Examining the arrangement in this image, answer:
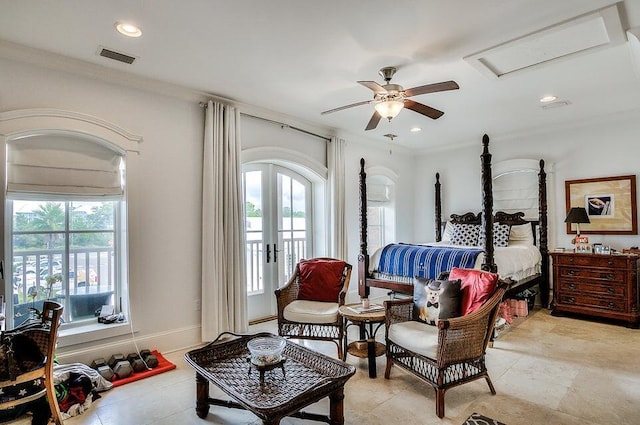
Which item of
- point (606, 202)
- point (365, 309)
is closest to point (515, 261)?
point (606, 202)

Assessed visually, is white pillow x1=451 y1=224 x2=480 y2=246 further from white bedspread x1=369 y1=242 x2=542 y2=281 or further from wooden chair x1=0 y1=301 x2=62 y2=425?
wooden chair x1=0 y1=301 x2=62 y2=425

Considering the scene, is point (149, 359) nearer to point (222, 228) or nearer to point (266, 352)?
point (222, 228)

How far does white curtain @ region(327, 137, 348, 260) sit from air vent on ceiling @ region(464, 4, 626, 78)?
2463 millimetres

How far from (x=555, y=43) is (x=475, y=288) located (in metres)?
2.06

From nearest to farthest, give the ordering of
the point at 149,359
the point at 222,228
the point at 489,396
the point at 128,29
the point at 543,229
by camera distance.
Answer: the point at 128,29, the point at 489,396, the point at 149,359, the point at 222,228, the point at 543,229

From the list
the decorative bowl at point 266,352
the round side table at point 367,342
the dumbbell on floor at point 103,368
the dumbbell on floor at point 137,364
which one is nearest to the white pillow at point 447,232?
the round side table at point 367,342

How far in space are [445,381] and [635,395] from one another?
1.54 meters

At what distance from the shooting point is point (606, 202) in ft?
16.4

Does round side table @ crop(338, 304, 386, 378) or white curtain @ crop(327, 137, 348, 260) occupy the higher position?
white curtain @ crop(327, 137, 348, 260)

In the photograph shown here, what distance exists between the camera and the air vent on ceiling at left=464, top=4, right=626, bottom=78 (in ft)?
8.35

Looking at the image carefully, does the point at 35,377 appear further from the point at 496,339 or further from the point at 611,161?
the point at 611,161

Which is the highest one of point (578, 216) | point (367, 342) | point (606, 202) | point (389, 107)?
point (389, 107)

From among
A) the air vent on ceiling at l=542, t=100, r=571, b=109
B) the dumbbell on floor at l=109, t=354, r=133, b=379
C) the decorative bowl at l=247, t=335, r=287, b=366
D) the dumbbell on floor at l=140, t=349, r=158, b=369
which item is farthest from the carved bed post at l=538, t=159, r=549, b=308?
the dumbbell on floor at l=109, t=354, r=133, b=379

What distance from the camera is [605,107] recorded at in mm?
4590
